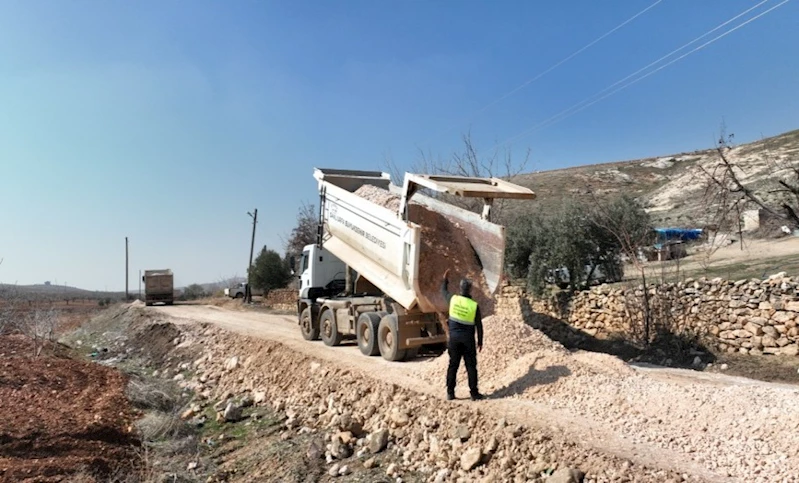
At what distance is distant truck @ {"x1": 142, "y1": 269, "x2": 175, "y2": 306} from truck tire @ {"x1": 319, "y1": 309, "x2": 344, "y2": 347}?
27.4 metres

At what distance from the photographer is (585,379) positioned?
24.5 feet

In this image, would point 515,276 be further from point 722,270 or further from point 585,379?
point 585,379

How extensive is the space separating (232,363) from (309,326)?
217 centimetres

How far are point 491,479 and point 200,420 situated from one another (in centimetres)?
718

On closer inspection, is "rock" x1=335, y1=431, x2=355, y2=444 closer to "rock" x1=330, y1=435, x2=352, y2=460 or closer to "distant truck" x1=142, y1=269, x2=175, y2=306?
"rock" x1=330, y1=435, x2=352, y2=460

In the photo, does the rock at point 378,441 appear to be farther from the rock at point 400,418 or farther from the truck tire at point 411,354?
→ the truck tire at point 411,354

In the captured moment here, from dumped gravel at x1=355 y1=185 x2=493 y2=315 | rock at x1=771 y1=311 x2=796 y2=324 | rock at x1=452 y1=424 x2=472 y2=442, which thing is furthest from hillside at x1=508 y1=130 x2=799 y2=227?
rock at x1=452 y1=424 x2=472 y2=442

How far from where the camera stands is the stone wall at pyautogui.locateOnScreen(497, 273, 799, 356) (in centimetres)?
1121

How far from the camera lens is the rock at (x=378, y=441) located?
7.40 metres

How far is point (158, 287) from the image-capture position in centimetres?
3822

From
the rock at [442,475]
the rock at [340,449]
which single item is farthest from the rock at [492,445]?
the rock at [340,449]

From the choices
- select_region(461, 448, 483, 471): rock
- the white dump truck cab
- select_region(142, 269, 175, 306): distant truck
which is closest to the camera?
select_region(461, 448, 483, 471): rock

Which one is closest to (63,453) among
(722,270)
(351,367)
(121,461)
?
Result: (121,461)

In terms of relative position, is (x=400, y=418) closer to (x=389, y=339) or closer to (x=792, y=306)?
(x=389, y=339)
